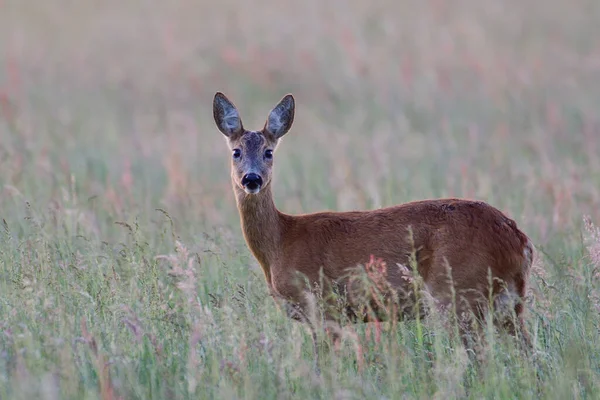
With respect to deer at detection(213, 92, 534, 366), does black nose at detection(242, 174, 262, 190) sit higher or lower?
higher

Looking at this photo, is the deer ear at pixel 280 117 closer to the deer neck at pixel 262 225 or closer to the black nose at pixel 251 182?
the deer neck at pixel 262 225

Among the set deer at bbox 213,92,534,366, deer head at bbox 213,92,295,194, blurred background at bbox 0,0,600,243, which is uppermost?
blurred background at bbox 0,0,600,243

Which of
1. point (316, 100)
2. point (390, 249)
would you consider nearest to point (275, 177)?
point (316, 100)

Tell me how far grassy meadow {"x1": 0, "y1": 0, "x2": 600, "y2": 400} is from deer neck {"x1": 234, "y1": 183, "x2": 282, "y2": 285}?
0.76 ft

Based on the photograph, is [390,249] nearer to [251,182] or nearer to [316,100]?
[251,182]

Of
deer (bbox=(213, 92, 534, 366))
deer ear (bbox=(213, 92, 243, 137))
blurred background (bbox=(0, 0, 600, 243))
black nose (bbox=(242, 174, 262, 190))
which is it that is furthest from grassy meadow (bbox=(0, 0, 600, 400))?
deer ear (bbox=(213, 92, 243, 137))

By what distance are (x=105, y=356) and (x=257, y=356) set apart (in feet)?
2.40

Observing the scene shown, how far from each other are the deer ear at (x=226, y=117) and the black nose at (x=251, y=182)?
677 millimetres

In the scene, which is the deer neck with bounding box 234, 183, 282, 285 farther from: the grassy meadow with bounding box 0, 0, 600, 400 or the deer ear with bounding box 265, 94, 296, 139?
the deer ear with bounding box 265, 94, 296, 139

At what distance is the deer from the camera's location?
659 cm

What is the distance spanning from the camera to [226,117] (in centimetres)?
802

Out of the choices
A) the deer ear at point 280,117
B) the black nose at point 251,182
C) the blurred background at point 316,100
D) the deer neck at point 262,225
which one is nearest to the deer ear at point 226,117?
the deer ear at point 280,117

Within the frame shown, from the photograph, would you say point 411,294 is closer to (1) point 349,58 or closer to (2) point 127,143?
(2) point 127,143

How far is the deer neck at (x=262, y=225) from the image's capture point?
7.35 metres
